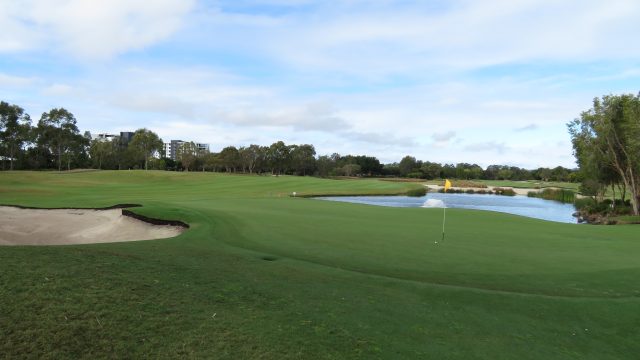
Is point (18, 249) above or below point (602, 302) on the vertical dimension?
above

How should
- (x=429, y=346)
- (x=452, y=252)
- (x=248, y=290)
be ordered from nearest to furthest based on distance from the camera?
(x=429, y=346)
(x=248, y=290)
(x=452, y=252)

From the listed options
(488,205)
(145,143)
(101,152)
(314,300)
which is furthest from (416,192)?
(101,152)

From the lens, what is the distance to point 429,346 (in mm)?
6336

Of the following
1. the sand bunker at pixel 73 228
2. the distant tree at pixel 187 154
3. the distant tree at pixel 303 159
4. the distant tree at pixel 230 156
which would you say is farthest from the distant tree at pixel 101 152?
the sand bunker at pixel 73 228

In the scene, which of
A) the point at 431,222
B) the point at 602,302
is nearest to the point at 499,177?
the point at 431,222

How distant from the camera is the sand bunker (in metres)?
18.0

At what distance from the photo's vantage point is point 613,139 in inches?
1624

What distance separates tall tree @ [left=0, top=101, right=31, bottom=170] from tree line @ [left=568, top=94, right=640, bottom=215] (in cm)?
9094

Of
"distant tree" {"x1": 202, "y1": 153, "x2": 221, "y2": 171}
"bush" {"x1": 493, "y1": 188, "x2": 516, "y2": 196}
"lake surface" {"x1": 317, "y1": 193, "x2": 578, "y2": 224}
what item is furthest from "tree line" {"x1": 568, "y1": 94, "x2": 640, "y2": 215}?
"distant tree" {"x1": 202, "y1": 153, "x2": 221, "y2": 171}

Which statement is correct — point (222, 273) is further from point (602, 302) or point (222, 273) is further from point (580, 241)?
point (580, 241)

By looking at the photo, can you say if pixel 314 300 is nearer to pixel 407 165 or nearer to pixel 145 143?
pixel 145 143

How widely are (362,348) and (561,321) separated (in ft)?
14.1

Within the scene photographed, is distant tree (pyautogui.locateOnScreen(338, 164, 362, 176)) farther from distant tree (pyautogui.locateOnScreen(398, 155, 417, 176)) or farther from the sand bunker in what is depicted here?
the sand bunker

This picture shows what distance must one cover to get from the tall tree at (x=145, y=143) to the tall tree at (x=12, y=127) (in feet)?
108
